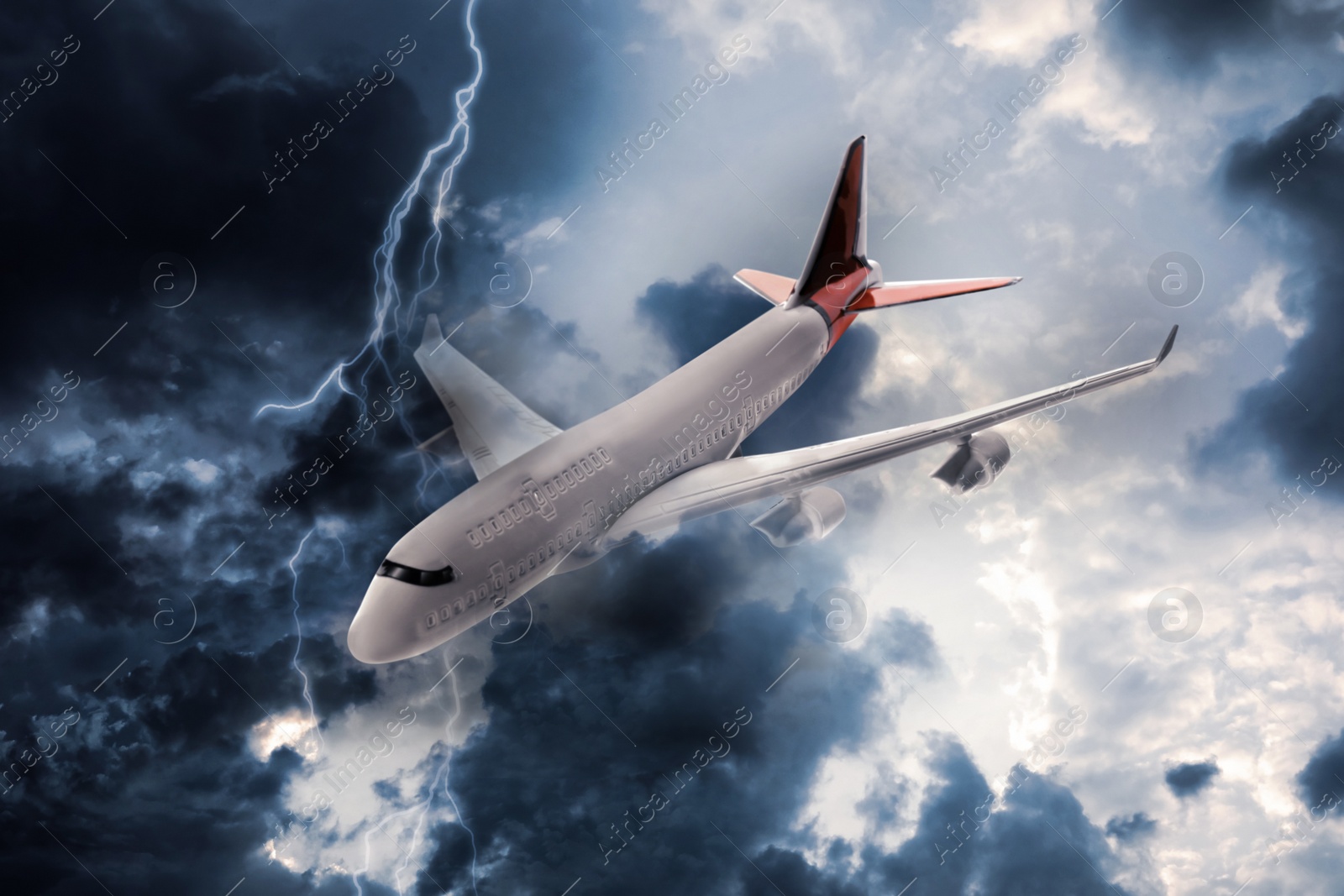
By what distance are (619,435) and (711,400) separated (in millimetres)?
3967

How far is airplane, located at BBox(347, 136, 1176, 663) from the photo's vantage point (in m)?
19.9

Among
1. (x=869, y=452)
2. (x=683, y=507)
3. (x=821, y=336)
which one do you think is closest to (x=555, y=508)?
(x=683, y=507)

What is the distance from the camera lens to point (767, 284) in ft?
104

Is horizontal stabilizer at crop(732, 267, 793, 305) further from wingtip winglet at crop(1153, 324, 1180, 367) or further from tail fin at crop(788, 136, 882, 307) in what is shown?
wingtip winglet at crop(1153, 324, 1180, 367)

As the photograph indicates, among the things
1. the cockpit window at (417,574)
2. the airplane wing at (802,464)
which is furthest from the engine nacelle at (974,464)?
the cockpit window at (417,574)

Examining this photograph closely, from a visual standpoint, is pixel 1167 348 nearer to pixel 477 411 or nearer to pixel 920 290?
pixel 920 290

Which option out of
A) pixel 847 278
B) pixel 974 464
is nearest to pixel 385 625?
A: pixel 974 464

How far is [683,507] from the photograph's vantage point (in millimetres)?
24531

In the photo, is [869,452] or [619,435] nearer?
[619,435]

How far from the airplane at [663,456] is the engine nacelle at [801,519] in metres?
0.04

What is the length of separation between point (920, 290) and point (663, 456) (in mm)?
12604

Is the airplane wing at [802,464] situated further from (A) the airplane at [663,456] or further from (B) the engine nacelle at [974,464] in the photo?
(B) the engine nacelle at [974,464]

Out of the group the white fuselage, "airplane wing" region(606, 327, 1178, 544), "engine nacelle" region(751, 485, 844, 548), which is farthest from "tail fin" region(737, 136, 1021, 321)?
"engine nacelle" region(751, 485, 844, 548)

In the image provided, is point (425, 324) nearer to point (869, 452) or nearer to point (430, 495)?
point (430, 495)
